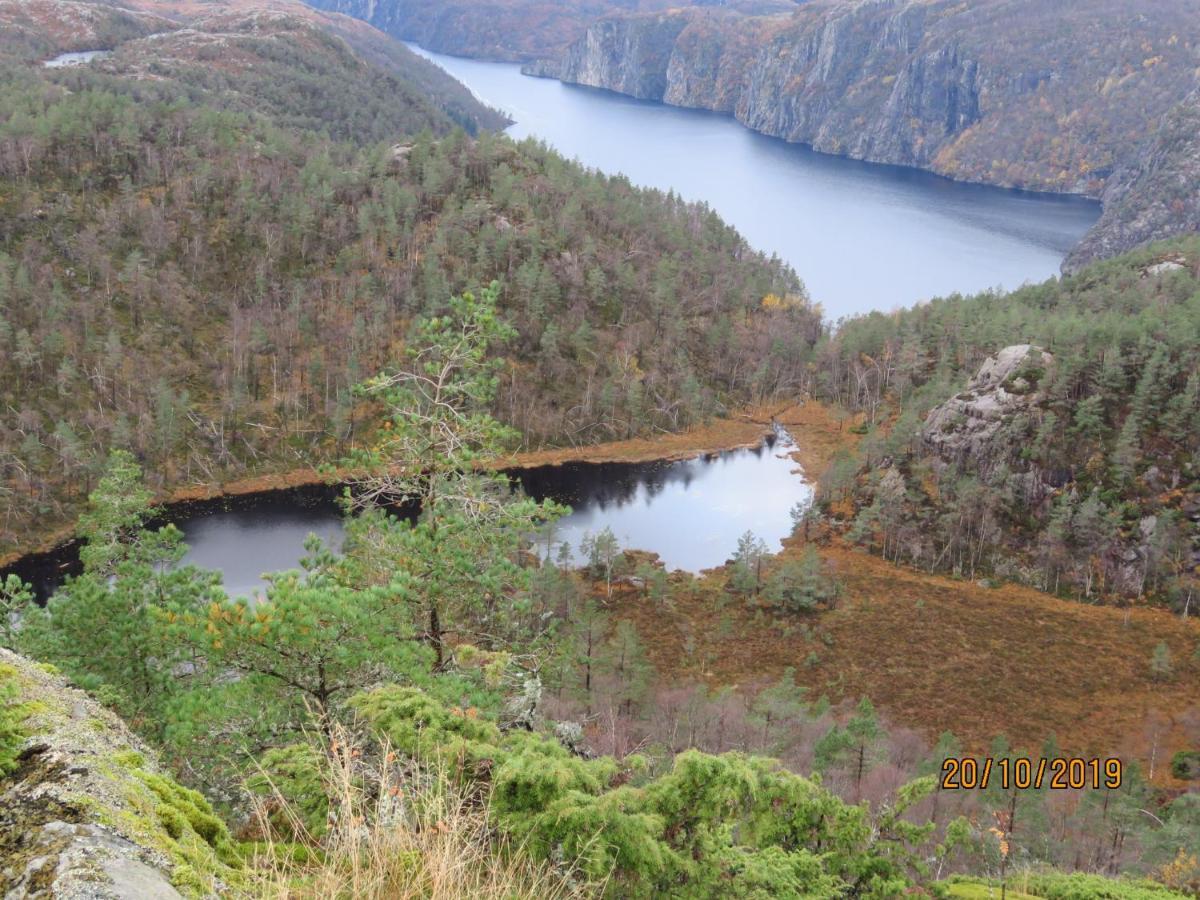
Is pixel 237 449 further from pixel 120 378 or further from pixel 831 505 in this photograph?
pixel 831 505

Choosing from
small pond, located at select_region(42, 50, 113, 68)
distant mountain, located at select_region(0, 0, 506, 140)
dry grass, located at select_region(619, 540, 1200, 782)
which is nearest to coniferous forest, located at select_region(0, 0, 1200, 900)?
dry grass, located at select_region(619, 540, 1200, 782)

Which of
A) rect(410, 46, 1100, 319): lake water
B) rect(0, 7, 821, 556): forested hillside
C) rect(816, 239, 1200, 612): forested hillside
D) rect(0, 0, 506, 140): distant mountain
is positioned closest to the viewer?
rect(816, 239, 1200, 612): forested hillside

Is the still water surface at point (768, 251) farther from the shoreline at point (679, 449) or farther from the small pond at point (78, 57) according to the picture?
the small pond at point (78, 57)

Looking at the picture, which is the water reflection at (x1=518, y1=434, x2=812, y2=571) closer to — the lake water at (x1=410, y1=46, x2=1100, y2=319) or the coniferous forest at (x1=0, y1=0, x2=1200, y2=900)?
the coniferous forest at (x1=0, y1=0, x2=1200, y2=900)

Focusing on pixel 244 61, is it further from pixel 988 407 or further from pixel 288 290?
pixel 988 407

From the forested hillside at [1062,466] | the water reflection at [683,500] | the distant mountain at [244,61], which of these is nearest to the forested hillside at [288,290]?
the water reflection at [683,500]

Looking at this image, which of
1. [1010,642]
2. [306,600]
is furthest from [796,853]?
[1010,642]
